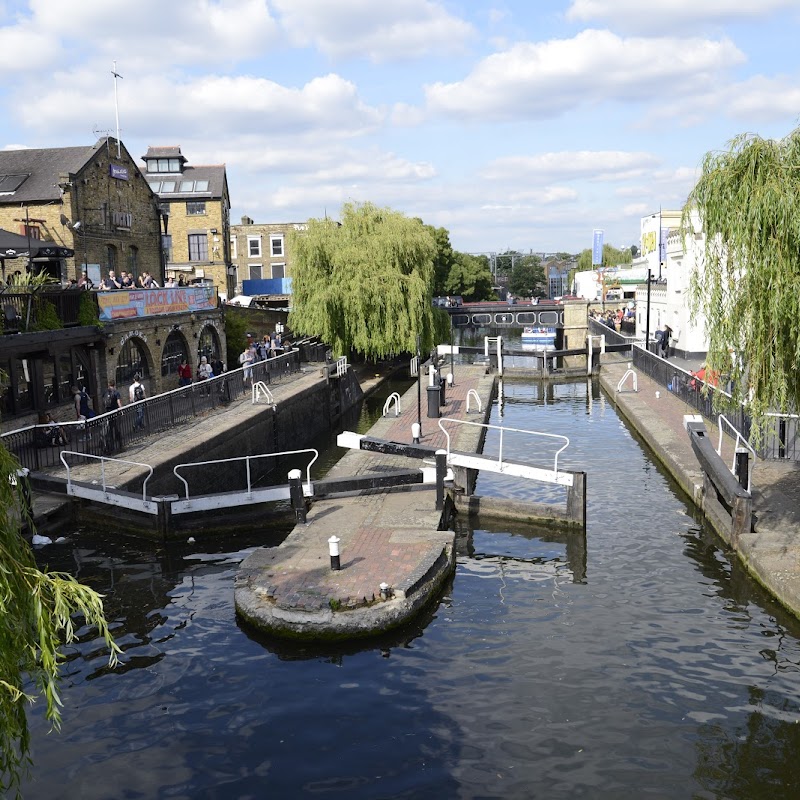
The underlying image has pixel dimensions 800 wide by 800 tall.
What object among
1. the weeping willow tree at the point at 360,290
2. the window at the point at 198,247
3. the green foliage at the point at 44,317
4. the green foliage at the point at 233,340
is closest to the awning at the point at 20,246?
the green foliage at the point at 44,317

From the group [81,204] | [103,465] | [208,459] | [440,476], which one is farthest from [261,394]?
[440,476]

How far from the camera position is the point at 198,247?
4831 cm

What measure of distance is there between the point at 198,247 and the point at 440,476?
3725cm

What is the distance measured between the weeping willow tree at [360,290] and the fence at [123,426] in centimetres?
924

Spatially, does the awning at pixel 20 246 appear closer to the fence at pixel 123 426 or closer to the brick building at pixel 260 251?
the fence at pixel 123 426

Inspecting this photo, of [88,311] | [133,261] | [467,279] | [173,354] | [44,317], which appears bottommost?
[173,354]

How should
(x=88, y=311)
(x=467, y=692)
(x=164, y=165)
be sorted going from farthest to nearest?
(x=164, y=165) < (x=88, y=311) < (x=467, y=692)

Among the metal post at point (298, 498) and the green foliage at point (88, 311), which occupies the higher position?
the green foliage at point (88, 311)

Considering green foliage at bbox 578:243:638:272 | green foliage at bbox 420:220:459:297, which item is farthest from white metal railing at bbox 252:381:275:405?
green foliage at bbox 578:243:638:272

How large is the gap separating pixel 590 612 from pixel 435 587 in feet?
7.47

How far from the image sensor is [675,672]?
32.3 feet

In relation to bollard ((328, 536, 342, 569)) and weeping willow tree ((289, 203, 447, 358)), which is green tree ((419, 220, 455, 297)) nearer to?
weeping willow tree ((289, 203, 447, 358))

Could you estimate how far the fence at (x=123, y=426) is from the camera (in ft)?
53.4

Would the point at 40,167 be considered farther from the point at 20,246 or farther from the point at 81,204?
the point at 20,246
